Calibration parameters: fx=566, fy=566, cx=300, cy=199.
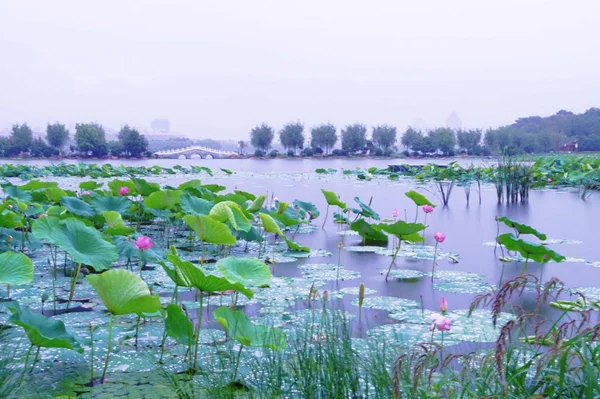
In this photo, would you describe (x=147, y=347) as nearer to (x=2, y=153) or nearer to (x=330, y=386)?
(x=330, y=386)

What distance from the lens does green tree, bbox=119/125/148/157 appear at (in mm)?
31859

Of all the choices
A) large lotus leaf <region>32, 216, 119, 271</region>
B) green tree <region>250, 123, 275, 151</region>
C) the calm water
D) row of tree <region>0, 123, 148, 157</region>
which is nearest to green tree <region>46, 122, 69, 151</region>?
row of tree <region>0, 123, 148, 157</region>

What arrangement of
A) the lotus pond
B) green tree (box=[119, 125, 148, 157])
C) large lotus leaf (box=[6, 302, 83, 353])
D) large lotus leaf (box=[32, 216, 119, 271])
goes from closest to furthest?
1. the lotus pond
2. large lotus leaf (box=[6, 302, 83, 353])
3. large lotus leaf (box=[32, 216, 119, 271])
4. green tree (box=[119, 125, 148, 157])

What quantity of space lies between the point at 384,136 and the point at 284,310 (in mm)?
36587

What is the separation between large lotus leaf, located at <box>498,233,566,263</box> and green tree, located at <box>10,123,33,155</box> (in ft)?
107

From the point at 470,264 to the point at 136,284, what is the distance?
252 centimetres

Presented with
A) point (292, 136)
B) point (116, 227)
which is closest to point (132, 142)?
point (292, 136)

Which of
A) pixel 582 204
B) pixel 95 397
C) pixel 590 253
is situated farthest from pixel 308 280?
pixel 582 204

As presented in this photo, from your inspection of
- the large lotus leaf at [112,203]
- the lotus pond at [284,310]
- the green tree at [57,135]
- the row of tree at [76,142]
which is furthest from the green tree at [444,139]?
the large lotus leaf at [112,203]

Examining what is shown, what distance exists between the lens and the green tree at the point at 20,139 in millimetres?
31188

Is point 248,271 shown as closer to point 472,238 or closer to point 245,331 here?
point 245,331

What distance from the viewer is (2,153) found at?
3194cm

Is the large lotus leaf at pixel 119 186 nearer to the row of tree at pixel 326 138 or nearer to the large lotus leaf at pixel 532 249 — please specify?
the large lotus leaf at pixel 532 249

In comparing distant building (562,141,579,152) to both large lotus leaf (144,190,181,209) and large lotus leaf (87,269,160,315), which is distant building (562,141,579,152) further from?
large lotus leaf (87,269,160,315)
